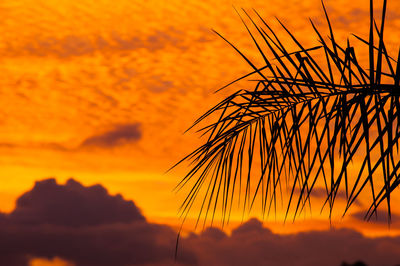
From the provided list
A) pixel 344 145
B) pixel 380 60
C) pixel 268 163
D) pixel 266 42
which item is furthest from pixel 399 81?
pixel 268 163

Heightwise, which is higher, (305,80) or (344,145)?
(305,80)

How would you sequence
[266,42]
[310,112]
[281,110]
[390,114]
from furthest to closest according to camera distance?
[281,110], [310,112], [266,42], [390,114]

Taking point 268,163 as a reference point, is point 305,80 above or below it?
above

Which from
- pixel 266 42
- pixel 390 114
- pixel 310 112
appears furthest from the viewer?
pixel 310 112

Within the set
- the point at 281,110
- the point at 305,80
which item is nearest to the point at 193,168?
the point at 281,110

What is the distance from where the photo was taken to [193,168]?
11.1ft

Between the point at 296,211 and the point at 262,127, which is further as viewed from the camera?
the point at 262,127

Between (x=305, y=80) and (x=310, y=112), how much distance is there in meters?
0.22

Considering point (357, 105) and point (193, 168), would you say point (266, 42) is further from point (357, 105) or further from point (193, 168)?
point (193, 168)

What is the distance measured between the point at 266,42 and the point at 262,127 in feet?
2.29

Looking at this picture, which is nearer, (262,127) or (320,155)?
(320,155)

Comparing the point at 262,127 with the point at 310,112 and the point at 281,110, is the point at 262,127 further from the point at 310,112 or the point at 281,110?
the point at 310,112

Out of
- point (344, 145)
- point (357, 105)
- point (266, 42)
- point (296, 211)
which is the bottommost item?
point (296, 211)

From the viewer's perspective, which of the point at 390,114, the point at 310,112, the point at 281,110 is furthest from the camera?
the point at 281,110
